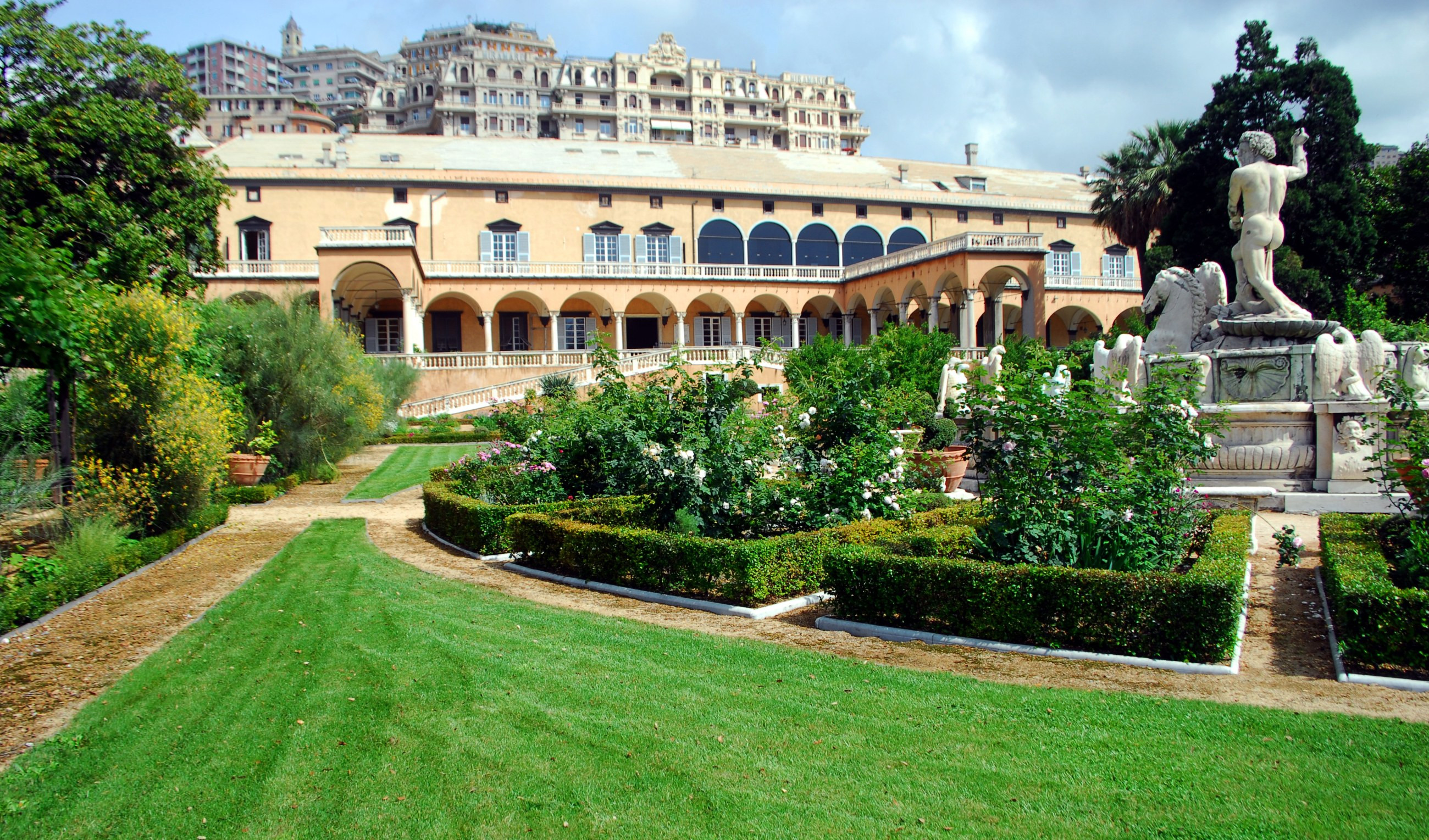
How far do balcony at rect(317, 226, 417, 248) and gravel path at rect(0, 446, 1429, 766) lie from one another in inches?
970

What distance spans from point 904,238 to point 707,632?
4107 cm

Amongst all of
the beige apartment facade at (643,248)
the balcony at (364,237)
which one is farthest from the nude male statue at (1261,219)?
the balcony at (364,237)

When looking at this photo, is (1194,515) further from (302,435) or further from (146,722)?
(302,435)

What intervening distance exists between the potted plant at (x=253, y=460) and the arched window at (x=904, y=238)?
34.1 metres

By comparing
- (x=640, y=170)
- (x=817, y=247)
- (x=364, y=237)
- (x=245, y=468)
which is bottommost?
(x=245, y=468)

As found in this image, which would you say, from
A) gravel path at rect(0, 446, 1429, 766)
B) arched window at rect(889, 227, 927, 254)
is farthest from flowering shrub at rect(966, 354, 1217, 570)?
arched window at rect(889, 227, 927, 254)

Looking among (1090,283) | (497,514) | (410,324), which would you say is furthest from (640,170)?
(497,514)

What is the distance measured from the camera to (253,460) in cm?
1644

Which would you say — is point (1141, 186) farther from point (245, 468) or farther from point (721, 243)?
point (245, 468)

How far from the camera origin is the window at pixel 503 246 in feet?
134

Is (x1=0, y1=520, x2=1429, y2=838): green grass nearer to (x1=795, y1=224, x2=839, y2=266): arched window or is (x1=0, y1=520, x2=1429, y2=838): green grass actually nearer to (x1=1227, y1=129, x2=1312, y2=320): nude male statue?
(x1=1227, y1=129, x2=1312, y2=320): nude male statue

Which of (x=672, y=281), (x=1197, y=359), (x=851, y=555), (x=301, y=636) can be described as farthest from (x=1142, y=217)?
(x=301, y=636)

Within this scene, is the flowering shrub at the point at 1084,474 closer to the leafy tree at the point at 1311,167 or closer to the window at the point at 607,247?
the leafy tree at the point at 1311,167

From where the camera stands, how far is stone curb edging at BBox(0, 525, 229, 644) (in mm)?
7305
